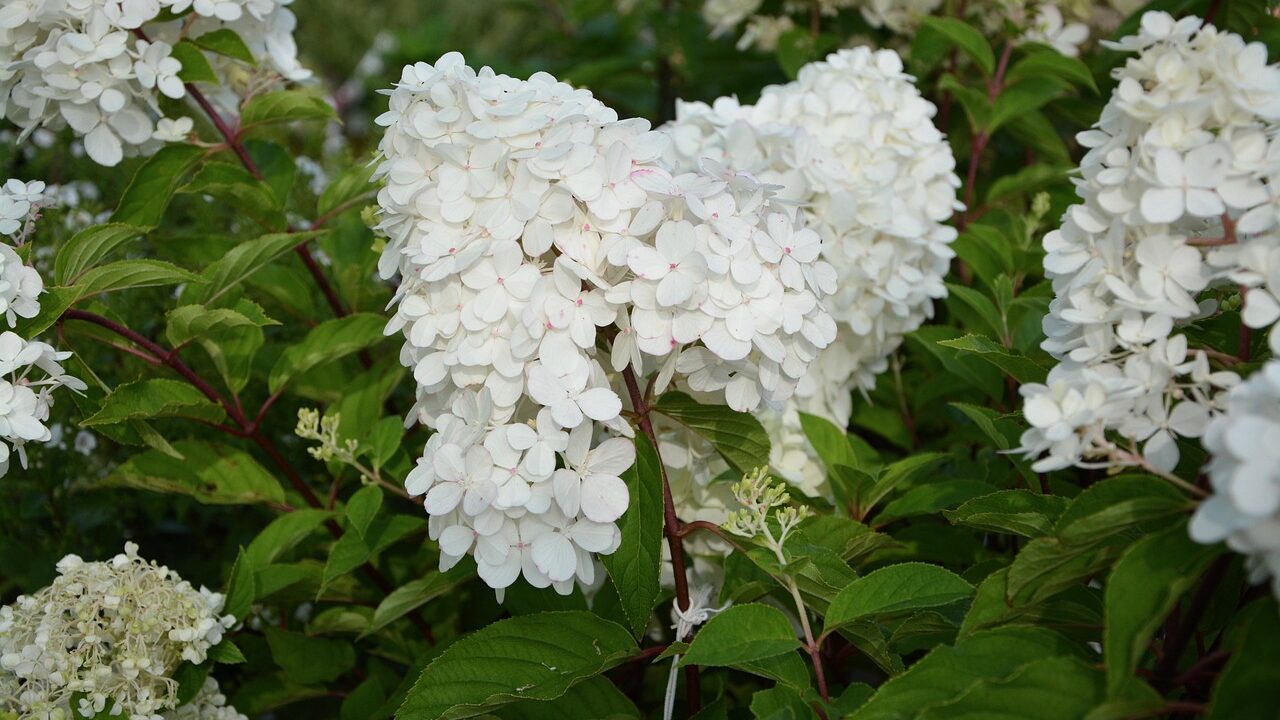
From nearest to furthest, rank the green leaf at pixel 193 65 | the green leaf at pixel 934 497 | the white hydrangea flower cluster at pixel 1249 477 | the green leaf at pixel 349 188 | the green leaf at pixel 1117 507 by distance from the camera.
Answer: the white hydrangea flower cluster at pixel 1249 477 < the green leaf at pixel 1117 507 < the green leaf at pixel 934 497 < the green leaf at pixel 193 65 < the green leaf at pixel 349 188

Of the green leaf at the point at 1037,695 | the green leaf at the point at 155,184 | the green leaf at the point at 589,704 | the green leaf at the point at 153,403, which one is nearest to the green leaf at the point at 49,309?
the green leaf at the point at 153,403

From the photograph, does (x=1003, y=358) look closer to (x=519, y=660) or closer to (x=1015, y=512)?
(x=1015, y=512)

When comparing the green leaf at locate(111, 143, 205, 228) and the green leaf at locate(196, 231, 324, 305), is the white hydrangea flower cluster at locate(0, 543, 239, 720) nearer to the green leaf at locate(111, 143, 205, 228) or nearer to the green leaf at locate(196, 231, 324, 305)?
the green leaf at locate(196, 231, 324, 305)

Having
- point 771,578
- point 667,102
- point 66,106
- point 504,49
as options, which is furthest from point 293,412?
point 504,49

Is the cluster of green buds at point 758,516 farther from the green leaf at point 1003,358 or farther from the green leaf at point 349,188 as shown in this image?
the green leaf at point 349,188

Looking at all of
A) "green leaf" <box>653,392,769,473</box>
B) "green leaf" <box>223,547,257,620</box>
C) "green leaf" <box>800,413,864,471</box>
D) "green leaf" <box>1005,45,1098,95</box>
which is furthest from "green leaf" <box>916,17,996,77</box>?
"green leaf" <box>223,547,257,620</box>

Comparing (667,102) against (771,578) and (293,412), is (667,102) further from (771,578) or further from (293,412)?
(771,578)
